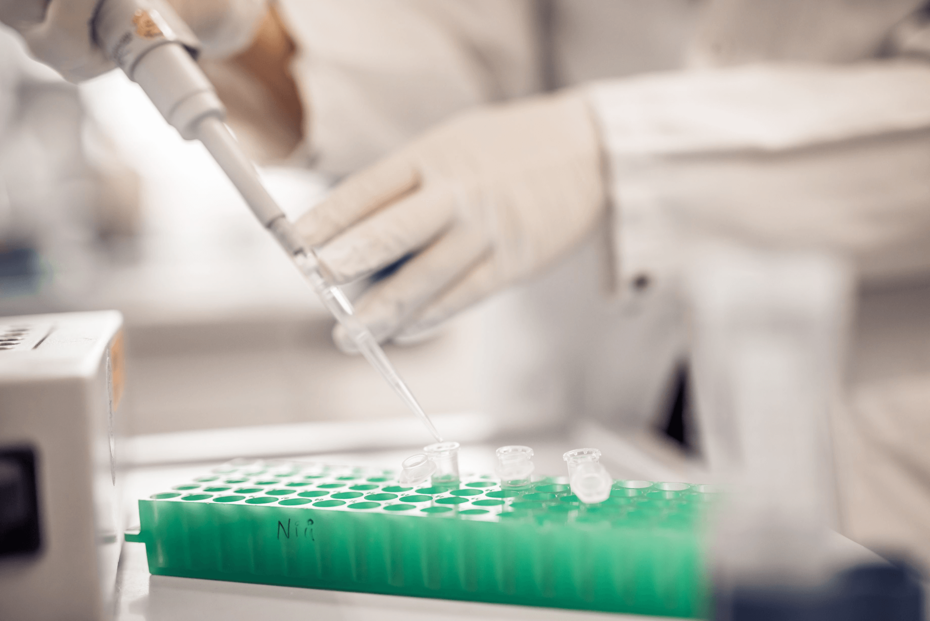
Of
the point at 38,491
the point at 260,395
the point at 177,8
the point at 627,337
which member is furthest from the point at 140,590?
the point at 260,395

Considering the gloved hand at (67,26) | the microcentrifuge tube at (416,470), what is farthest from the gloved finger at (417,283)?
the gloved hand at (67,26)

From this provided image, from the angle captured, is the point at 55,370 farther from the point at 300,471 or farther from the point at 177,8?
the point at 177,8

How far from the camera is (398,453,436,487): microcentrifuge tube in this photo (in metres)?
0.36

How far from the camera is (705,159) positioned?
581mm

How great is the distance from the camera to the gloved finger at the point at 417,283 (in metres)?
0.49

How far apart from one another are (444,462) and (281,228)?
171 mm

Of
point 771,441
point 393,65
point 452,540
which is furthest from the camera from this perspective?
point 393,65

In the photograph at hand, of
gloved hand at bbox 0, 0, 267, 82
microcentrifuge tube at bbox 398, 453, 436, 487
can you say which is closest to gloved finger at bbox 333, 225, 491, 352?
microcentrifuge tube at bbox 398, 453, 436, 487

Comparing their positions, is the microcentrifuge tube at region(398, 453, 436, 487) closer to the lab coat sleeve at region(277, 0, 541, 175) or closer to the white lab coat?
the white lab coat

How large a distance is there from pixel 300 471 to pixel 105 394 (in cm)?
12

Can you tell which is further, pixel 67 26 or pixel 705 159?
pixel 705 159

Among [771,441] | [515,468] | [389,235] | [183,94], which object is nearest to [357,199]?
[389,235]

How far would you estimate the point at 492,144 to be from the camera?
0.58m

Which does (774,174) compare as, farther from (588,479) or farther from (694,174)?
(588,479)
